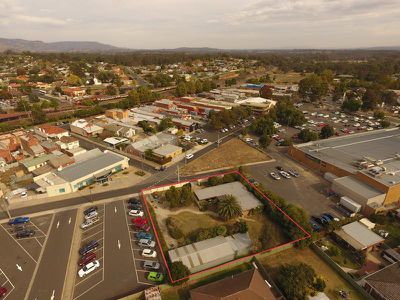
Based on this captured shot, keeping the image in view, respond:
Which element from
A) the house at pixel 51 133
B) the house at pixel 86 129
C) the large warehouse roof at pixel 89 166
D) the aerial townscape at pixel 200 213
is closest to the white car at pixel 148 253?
the aerial townscape at pixel 200 213

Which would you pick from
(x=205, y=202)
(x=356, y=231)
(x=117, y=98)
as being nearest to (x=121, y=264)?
(x=205, y=202)

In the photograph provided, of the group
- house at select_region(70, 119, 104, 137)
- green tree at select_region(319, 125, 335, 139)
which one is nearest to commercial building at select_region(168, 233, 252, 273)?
green tree at select_region(319, 125, 335, 139)

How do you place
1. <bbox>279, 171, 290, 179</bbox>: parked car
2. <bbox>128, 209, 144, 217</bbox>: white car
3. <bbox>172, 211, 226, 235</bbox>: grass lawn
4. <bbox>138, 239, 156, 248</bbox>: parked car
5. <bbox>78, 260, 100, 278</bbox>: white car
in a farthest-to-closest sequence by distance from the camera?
<bbox>279, 171, 290, 179</bbox>: parked car → <bbox>128, 209, 144, 217</bbox>: white car → <bbox>172, 211, 226, 235</bbox>: grass lawn → <bbox>138, 239, 156, 248</bbox>: parked car → <bbox>78, 260, 100, 278</bbox>: white car

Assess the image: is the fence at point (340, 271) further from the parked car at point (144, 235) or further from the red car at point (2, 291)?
the red car at point (2, 291)

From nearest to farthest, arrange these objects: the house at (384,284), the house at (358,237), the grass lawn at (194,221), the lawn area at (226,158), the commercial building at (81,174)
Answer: the house at (384,284)
the house at (358,237)
the grass lawn at (194,221)
the commercial building at (81,174)
the lawn area at (226,158)

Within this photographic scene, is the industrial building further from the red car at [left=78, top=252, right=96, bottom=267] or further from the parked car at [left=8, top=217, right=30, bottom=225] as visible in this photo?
the parked car at [left=8, top=217, right=30, bottom=225]

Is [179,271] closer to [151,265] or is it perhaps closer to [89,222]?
[151,265]

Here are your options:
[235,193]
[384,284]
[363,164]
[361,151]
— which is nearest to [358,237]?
[384,284]
